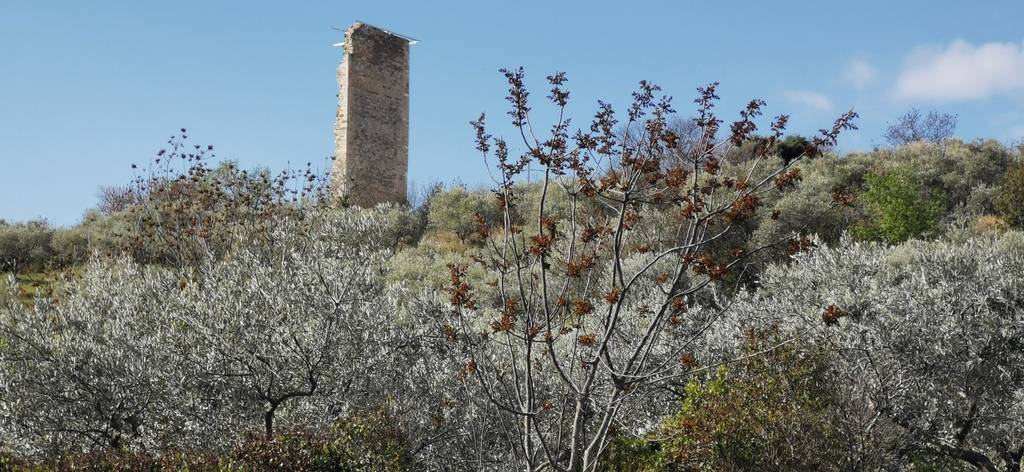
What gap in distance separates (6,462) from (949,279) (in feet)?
28.9

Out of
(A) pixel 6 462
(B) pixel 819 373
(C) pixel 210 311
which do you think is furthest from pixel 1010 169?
(A) pixel 6 462

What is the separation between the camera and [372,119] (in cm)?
2784

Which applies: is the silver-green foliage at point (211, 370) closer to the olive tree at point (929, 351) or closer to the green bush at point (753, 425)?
the green bush at point (753, 425)

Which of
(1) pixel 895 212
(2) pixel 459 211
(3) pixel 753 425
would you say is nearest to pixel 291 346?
(3) pixel 753 425

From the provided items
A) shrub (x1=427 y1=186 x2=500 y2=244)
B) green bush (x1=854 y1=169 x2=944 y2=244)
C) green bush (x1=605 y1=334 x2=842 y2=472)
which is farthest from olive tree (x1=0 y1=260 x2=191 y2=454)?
shrub (x1=427 y1=186 x2=500 y2=244)

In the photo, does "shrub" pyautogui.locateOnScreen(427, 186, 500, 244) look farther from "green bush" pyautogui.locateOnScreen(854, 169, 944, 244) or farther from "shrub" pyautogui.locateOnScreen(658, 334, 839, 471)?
"shrub" pyautogui.locateOnScreen(658, 334, 839, 471)

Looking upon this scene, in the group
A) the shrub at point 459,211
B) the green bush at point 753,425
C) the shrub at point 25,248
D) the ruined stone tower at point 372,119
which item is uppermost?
the ruined stone tower at point 372,119

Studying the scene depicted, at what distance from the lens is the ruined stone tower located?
89.1 feet

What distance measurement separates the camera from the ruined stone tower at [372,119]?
89.1ft

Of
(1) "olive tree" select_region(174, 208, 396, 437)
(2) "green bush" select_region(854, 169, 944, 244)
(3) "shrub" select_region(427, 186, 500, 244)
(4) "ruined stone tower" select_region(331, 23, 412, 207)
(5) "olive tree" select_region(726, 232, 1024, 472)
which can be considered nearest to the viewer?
(5) "olive tree" select_region(726, 232, 1024, 472)

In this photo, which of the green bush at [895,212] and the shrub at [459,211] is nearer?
the green bush at [895,212]

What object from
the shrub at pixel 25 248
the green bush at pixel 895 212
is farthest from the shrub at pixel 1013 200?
the shrub at pixel 25 248

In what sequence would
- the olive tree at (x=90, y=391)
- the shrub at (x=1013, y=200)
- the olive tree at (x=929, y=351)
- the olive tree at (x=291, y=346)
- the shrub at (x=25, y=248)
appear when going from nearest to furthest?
the olive tree at (x=929, y=351) → the olive tree at (x=291, y=346) → the olive tree at (x=90, y=391) → the shrub at (x=1013, y=200) → the shrub at (x=25, y=248)

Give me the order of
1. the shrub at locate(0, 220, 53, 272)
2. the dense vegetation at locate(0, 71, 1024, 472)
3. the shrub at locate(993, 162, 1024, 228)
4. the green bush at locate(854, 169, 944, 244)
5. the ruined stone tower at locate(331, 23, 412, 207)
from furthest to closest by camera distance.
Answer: the ruined stone tower at locate(331, 23, 412, 207) → the shrub at locate(0, 220, 53, 272) → the shrub at locate(993, 162, 1024, 228) → the green bush at locate(854, 169, 944, 244) → the dense vegetation at locate(0, 71, 1024, 472)
